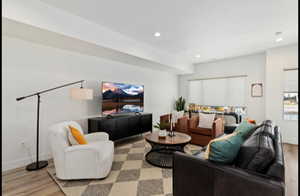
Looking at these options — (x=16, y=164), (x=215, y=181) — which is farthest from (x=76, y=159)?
(x=215, y=181)

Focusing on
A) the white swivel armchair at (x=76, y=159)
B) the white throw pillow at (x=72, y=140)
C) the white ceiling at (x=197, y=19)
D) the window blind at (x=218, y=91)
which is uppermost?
the white ceiling at (x=197, y=19)

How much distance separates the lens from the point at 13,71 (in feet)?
8.84

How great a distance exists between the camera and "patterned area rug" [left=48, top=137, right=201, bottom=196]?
2025mm

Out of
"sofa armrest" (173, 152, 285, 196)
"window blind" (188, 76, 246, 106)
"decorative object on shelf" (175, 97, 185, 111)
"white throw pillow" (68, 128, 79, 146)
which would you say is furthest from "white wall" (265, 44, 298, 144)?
"white throw pillow" (68, 128, 79, 146)

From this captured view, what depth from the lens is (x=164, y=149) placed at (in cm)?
335

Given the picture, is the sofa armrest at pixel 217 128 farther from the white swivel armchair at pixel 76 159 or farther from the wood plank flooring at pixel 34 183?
the white swivel armchair at pixel 76 159

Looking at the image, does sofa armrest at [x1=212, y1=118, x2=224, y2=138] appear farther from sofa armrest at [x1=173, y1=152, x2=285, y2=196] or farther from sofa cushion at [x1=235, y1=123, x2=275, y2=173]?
sofa armrest at [x1=173, y1=152, x2=285, y2=196]

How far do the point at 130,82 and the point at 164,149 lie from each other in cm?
237

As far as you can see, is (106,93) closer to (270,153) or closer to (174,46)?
(174,46)

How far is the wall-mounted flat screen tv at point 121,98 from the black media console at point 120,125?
0.72 ft

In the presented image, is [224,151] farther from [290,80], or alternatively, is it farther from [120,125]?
[290,80]

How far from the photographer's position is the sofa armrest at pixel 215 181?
1.16 metres

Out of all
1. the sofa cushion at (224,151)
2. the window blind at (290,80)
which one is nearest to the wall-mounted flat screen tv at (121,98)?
the sofa cushion at (224,151)

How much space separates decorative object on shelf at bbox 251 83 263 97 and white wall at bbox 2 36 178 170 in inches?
175
